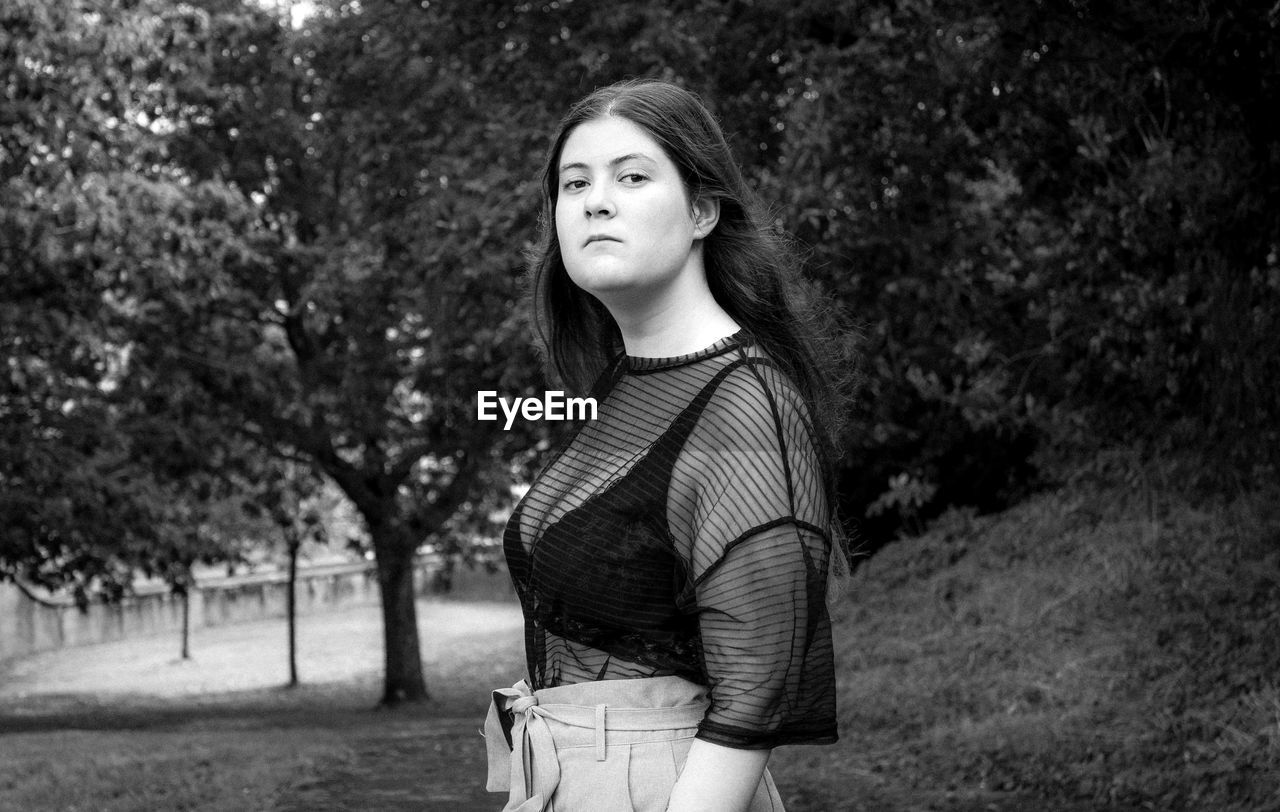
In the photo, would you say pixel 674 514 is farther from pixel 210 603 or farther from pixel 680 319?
pixel 210 603

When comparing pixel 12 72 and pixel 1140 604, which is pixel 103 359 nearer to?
pixel 12 72

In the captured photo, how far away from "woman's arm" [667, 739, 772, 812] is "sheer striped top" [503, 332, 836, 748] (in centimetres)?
2

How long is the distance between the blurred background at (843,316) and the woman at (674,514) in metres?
0.41

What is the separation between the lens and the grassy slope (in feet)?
25.2

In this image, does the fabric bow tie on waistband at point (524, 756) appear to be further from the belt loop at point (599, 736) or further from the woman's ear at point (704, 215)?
the woman's ear at point (704, 215)

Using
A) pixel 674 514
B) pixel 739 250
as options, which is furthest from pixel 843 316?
pixel 674 514

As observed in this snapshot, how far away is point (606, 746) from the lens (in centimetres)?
201

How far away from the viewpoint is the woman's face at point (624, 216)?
2.06m

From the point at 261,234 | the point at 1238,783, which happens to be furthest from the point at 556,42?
the point at 1238,783

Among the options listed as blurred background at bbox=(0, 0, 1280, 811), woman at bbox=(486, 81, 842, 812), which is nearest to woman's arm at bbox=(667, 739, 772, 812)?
woman at bbox=(486, 81, 842, 812)

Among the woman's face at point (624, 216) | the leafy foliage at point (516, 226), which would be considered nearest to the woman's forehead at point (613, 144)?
the woman's face at point (624, 216)

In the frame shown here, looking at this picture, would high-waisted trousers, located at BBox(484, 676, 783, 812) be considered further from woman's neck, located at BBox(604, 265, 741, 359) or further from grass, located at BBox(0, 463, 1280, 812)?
grass, located at BBox(0, 463, 1280, 812)

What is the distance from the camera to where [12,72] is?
11664 millimetres

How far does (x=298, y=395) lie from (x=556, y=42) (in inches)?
314
